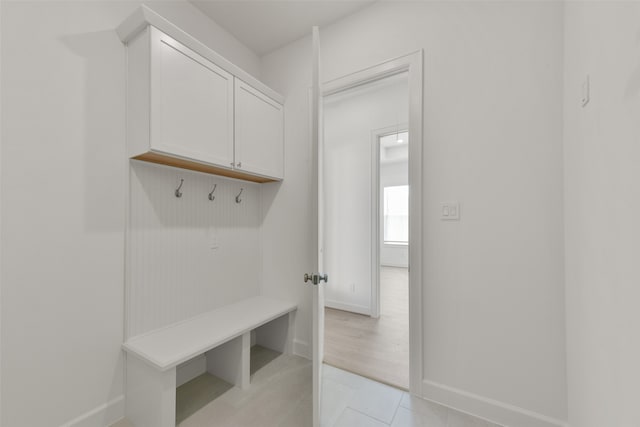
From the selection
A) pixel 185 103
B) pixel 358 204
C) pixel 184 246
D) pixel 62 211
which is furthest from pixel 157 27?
pixel 358 204

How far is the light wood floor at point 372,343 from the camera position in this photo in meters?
1.93

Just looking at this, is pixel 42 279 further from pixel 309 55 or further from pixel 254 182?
pixel 309 55

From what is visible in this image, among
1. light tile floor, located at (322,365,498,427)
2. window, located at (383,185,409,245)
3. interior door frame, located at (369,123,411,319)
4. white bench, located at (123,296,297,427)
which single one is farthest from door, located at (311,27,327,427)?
window, located at (383,185,409,245)

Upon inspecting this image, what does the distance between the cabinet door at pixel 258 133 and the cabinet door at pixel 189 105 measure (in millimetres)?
89

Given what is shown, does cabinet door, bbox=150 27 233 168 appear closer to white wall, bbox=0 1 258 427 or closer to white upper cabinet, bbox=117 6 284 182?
white upper cabinet, bbox=117 6 284 182

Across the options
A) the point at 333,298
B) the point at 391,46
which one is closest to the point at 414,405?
the point at 333,298

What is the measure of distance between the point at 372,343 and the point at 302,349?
694mm

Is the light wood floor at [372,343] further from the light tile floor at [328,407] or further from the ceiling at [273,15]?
the ceiling at [273,15]

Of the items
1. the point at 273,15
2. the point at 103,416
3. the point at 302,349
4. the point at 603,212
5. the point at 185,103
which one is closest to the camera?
the point at 603,212

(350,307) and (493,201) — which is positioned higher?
(493,201)

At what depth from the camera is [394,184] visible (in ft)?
21.4

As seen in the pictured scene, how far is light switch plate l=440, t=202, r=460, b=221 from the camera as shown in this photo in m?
1.57

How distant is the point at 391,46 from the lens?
180 cm

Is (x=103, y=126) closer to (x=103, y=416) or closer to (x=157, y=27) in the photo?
(x=157, y=27)
